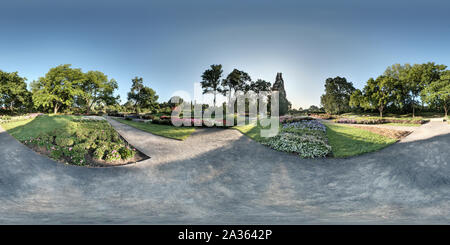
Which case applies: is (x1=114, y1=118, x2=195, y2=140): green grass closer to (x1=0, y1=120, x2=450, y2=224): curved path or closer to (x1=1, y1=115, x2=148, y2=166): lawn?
(x1=0, y1=120, x2=450, y2=224): curved path

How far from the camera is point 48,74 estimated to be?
7.05 meters

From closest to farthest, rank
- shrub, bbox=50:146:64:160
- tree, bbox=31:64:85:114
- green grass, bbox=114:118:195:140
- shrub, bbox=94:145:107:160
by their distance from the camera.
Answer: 1. shrub, bbox=50:146:64:160
2. shrub, bbox=94:145:107:160
3. tree, bbox=31:64:85:114
4. green grass, bbox=114:118:195:140

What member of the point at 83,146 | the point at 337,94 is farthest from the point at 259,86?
the point at 83,146

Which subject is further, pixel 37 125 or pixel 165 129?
pixel 165 129

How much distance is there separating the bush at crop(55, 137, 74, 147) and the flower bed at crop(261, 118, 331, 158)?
8.17 metres

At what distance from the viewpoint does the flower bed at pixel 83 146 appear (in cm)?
597

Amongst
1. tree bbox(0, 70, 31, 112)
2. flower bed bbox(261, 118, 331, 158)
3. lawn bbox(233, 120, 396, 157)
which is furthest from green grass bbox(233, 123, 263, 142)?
tree bbox(0, 70, 31, 112)

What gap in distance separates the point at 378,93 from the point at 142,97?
17.9m

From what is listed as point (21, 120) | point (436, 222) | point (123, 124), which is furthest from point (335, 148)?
point (21, 120)

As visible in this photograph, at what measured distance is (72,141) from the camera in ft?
21.0

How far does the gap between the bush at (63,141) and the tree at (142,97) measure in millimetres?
3768

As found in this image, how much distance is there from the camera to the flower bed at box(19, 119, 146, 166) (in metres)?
5.97

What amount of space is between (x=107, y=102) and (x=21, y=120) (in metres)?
3.04

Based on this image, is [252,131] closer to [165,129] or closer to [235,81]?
[165,129]
